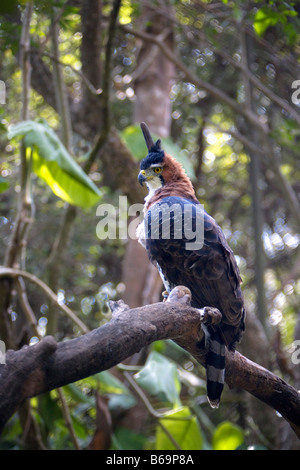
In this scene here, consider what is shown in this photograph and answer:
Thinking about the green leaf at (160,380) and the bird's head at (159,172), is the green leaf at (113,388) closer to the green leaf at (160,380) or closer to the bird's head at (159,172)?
the green leaf at (160,380)

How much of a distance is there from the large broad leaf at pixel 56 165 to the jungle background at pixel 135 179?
0.01 meters

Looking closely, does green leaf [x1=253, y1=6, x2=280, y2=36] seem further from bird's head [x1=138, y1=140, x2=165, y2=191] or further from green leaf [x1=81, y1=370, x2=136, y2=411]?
green leaf [x1=81, y1=370, x2=136, y2=411]

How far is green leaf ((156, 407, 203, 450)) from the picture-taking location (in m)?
3.53

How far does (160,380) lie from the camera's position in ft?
11.1

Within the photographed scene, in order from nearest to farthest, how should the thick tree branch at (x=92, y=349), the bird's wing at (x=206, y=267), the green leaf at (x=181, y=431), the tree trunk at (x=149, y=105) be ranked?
the thick tree branch at (x=92, y=349) < the bird's wing at (x=206, y=267) < the green leaf at (x=181, y=431) < the tree trunk at (x=149, y=105)

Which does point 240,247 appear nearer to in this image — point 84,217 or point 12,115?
point 84,217

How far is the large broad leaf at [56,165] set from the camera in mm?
3262

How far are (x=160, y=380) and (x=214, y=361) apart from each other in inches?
41.0

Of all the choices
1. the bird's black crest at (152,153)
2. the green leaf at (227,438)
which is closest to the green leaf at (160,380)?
the green leaf at (227,438)

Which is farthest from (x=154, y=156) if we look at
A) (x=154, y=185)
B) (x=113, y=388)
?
(x=113, y=388)

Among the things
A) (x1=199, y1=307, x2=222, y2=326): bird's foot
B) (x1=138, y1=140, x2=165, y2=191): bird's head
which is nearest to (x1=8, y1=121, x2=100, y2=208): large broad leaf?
(x1=138, y1=140, x2=165, y2=191): bird's head

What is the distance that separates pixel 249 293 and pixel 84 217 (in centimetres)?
232

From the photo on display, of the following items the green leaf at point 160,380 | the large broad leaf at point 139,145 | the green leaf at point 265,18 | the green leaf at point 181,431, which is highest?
the green leaf at point 265,18

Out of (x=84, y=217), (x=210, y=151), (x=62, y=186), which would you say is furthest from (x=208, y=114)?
(x=62, y=186)
